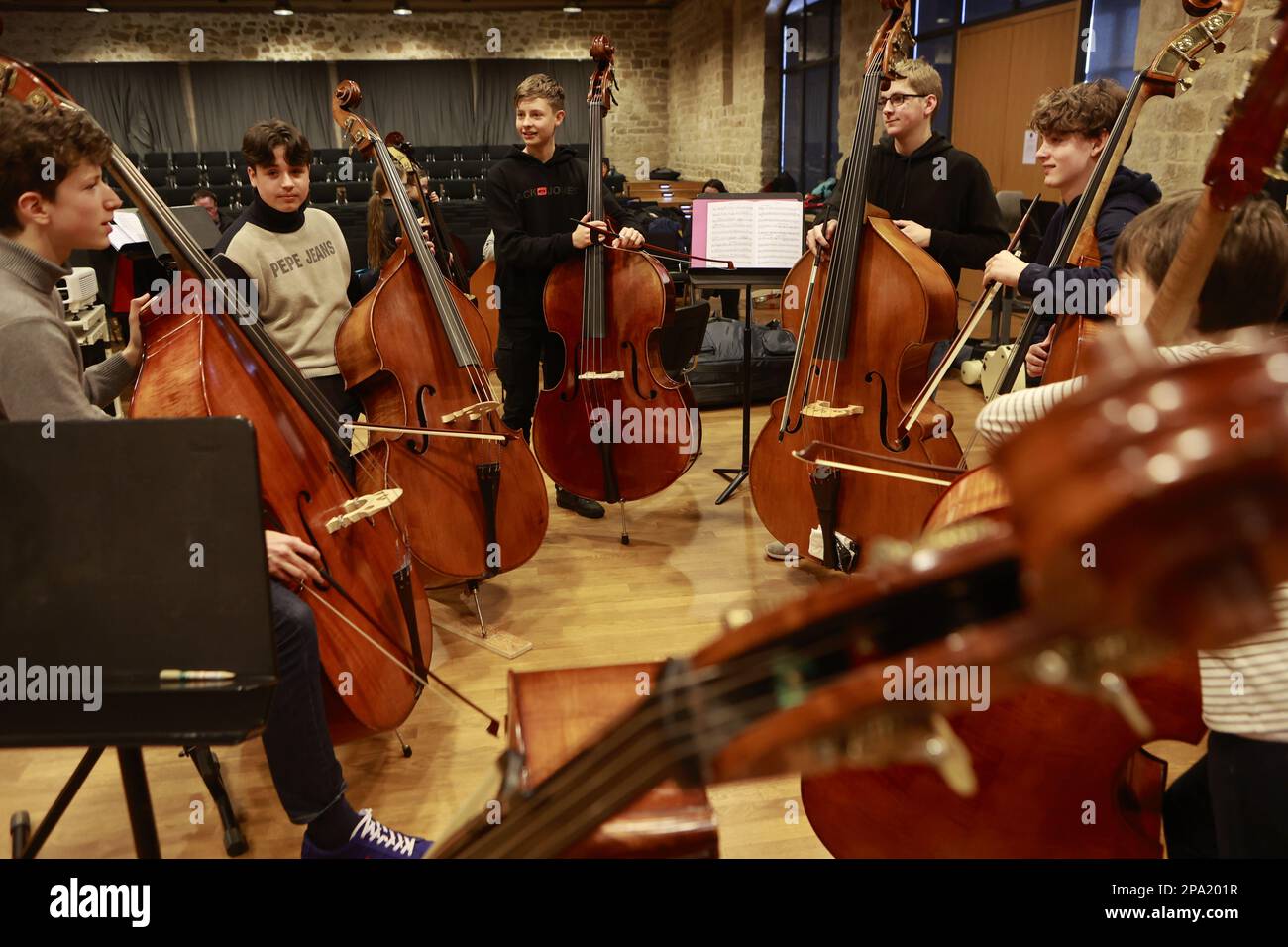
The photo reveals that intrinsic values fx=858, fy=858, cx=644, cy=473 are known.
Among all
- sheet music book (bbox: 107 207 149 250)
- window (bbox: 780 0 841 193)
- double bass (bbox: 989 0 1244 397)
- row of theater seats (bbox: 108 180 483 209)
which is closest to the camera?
double bass (bbox: 989 0 1244 397)

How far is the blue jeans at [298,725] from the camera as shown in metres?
1.70

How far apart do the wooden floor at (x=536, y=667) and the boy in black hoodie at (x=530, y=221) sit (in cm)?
74

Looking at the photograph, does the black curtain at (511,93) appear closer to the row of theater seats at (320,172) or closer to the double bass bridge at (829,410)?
the row of theater seats at (320,172)

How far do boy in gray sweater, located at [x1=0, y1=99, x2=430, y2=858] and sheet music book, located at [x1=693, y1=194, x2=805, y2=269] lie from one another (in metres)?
2.27

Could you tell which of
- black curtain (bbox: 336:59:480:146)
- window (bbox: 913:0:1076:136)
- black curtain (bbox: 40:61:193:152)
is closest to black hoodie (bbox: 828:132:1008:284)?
window (bbox: 913:0:1076:136)

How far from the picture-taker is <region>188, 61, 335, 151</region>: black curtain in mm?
13711

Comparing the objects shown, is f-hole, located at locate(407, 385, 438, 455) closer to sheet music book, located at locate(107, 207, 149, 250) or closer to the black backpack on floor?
the black backpack on floor

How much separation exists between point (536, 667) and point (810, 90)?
9.76 metres

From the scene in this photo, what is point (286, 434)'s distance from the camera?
1869 millimetres

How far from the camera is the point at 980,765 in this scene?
1.44 metres

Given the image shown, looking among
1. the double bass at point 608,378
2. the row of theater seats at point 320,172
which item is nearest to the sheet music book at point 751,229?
the double bass at point 608,378

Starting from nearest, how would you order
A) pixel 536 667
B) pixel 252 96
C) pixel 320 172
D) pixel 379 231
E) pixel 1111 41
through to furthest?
pixel 536 667 < pixel 379 231 < pixel 1111 41 < pixel 320 172 < pixel 252 96

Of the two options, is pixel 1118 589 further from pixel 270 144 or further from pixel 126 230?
pixel 126 230

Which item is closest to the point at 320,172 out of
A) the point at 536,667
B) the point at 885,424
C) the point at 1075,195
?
the point at 536,667
